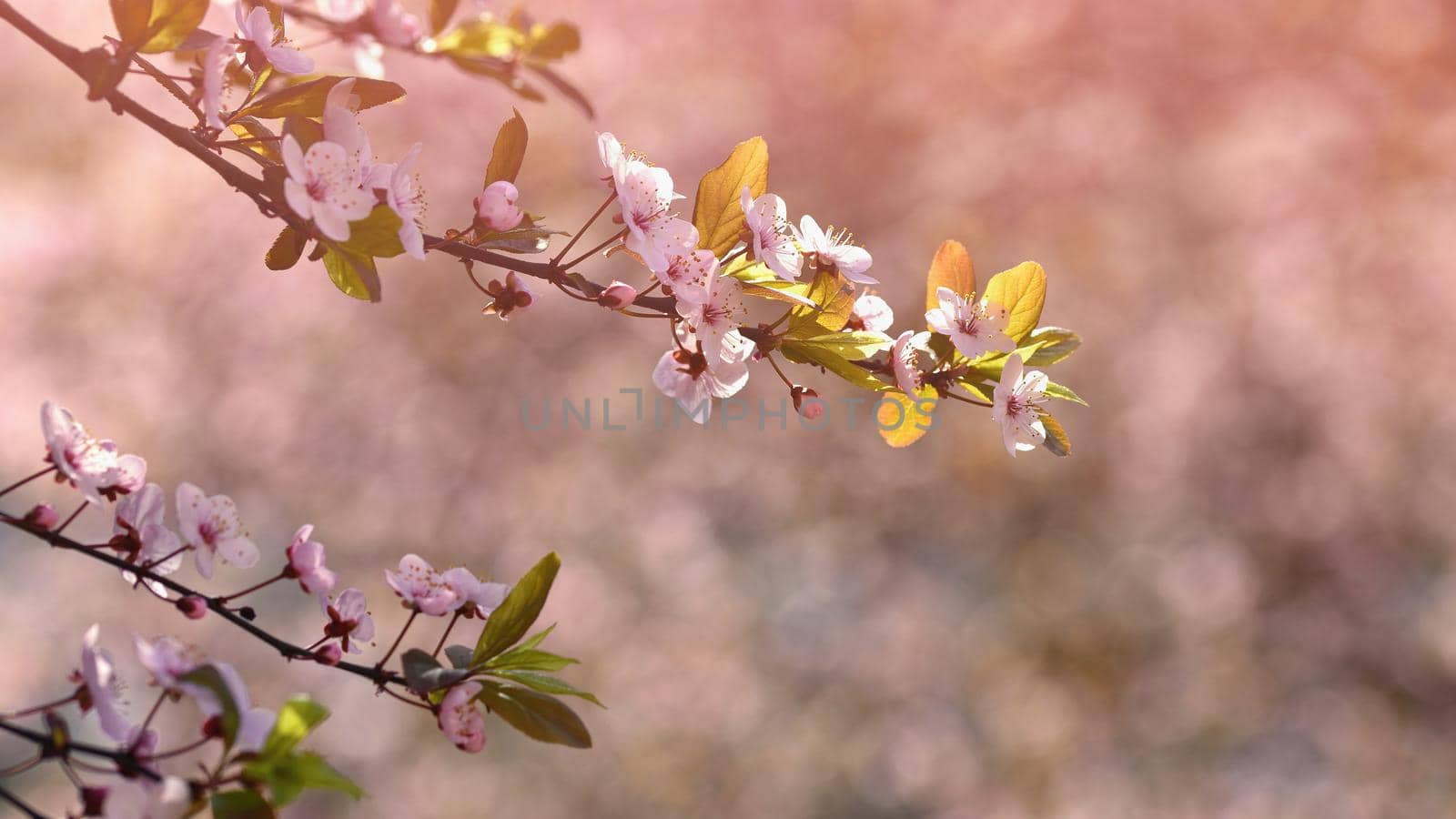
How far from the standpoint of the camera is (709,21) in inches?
137

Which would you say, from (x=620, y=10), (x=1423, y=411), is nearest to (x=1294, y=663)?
(x=1423, y=411)

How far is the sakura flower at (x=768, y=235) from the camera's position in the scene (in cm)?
74

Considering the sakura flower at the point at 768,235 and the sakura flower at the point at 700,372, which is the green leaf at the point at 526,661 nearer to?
the sakura flower at the point at 700,372

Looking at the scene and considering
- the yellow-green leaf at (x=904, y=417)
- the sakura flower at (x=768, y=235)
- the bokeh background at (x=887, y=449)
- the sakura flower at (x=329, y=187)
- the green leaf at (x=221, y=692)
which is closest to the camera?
the green leaf at (x=221, y=692)

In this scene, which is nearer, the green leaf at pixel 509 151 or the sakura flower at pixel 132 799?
the sakura flower at pixel 132 799

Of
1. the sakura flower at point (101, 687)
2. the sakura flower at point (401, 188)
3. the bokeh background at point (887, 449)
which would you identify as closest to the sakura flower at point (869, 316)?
the sakura flower at point (401, 188)

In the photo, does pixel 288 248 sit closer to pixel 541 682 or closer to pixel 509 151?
pixel 509 151

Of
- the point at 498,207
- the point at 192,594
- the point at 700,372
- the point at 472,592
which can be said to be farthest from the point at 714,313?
the point at 192,594

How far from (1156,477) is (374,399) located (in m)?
2.21

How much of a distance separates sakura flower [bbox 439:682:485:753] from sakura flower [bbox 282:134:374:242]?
29cm

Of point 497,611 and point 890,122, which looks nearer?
point 497,611

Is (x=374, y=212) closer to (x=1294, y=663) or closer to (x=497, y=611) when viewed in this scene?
(x=497, y=611)

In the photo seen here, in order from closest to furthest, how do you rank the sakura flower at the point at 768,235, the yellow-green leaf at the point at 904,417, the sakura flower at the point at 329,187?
the sakura flower at the point at 329,187 < the sakura flower at the point at 768,235 < the yellow-green leaf at the point at 904,417

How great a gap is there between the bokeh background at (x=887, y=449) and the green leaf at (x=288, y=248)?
7.76ft
